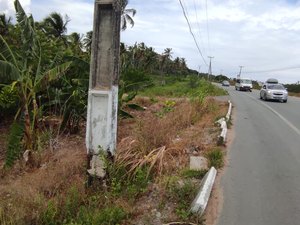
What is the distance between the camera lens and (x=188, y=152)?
31.9ft

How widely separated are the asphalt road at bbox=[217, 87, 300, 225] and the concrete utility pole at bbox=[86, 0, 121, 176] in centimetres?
250

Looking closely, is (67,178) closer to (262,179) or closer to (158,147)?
(158,147)

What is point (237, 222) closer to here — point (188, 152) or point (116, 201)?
point (116, 201)

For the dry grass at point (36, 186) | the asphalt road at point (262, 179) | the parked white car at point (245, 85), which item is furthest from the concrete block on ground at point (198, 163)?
the parked white car at point (245, 85)

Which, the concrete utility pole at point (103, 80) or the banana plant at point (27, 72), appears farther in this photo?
the banana plant at point (27, 72)

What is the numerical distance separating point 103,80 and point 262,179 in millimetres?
3839

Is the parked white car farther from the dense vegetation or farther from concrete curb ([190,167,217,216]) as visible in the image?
concrete curb ([190,167,217,216])

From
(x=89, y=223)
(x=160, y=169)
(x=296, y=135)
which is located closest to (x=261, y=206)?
(x=160, y=169)

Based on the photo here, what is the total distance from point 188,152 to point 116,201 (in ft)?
12.1

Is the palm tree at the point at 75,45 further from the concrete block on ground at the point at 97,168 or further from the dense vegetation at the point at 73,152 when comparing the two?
the concrete block on ground at the point at 97,168

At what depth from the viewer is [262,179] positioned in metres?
7.95

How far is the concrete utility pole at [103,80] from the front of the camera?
7203mm

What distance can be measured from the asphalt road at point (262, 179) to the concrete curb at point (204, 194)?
11.7 inches

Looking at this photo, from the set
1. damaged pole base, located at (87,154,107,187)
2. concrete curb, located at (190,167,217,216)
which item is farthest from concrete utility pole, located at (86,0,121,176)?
concrete curb, located at (190,167,217,216)
